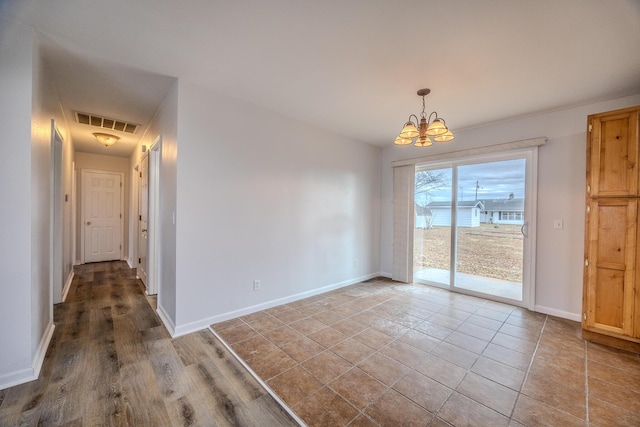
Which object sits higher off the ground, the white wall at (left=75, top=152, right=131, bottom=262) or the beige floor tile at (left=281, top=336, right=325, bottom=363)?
the white wall at (left=75, top=152, right=131, bottom=262)

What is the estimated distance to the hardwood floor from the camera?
4.99 ft

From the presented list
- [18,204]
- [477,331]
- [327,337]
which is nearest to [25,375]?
[18,204]

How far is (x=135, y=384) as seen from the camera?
71.1 inches

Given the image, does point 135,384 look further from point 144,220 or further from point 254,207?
point 144,220

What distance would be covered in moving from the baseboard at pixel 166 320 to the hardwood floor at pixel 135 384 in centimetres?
5

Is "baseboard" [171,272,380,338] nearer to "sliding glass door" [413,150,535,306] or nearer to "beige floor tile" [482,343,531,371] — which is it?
"sliding glass door" [413,150,535,306]

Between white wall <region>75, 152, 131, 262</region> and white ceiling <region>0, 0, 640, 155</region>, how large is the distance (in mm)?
3175

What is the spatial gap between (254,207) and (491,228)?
337 centimetres

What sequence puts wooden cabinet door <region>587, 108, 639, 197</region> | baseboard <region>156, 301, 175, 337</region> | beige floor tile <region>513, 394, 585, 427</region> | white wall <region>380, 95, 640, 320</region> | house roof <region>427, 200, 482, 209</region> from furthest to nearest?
house roof <region>427, 200, 482, 209</region> < white wall <region>380, 95, 640, 320</region> < baseboard <region>156, 301, 175, 337</region> < wooden cabinet door <region>587, 108, 639, 197</region> < beige floor tile <region>513, 394, 585, 427</region>

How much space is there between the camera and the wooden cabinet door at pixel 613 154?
2293mm

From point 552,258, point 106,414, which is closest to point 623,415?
point 552,258

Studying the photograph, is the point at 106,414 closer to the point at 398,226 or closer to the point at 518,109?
the point at 398,226

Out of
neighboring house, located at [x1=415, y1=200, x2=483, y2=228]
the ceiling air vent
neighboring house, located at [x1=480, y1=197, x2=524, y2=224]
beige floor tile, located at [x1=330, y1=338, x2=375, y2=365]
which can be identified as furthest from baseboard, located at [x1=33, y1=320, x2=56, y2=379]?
neighboring house, located at [x1=480, y1=197, x2=524, y2=224]

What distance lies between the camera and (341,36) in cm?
183
